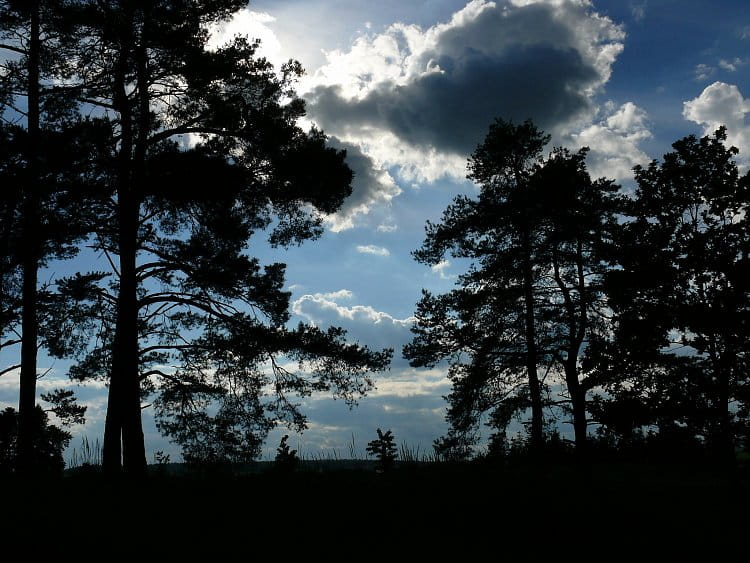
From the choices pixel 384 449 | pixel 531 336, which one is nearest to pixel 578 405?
pixel 531 336

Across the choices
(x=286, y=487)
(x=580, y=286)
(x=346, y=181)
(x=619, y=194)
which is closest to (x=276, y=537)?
(x=286, y=487)

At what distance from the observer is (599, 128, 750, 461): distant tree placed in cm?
1525

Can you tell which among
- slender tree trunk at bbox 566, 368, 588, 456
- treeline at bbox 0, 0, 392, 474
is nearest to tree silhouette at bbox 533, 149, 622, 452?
slender tree trunk at bbox 566, 368, 588, 456

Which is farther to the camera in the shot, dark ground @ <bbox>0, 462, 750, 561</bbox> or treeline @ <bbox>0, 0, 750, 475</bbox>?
treeline @ <bbox>0, 0, 750, 475</bbox>

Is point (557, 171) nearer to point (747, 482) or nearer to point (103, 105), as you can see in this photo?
point (747, 482)

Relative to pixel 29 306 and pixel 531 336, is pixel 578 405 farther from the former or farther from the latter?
pixel 29 306

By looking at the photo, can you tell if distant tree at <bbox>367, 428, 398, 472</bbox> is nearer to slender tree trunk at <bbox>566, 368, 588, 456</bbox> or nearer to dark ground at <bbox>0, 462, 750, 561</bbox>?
dark ground at <bbox>0, 462, 750, 561</bbox>

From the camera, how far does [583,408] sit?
1994cm

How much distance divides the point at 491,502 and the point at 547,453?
37.7 feet

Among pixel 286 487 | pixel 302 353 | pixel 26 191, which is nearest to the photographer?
pixel 286 487

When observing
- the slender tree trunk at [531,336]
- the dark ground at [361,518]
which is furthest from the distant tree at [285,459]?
the slender tree trunk at [531,336]

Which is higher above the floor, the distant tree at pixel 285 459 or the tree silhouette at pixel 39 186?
the tree silhouette at pixel 39 186

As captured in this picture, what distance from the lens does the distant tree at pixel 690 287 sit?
15250 millimetres

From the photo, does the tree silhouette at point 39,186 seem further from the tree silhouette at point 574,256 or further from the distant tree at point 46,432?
the tree silhouette at point 574,256
